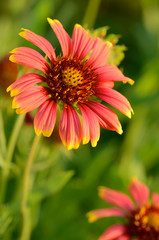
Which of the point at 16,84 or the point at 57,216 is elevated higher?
the point at 16,84

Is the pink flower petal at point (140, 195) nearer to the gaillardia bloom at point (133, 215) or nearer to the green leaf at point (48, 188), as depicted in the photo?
the gaillardia bloom at point (133, 215)

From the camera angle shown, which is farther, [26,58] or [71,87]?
[71,87]

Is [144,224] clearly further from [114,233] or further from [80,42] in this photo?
[80,42]

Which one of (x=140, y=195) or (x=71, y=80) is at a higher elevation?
(x=71, y=80)

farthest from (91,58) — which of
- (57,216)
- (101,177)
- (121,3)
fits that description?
(121,3)

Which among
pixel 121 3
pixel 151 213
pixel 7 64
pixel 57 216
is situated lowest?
pixel 57 216

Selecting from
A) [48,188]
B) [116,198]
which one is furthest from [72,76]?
[116,198]

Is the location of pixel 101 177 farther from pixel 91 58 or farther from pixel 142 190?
pixel 91 58

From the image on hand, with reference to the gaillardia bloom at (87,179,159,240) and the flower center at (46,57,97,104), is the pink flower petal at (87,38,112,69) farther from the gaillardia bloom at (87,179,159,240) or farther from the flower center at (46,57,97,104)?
the gaillardia bloom at (87,179,159,240)
